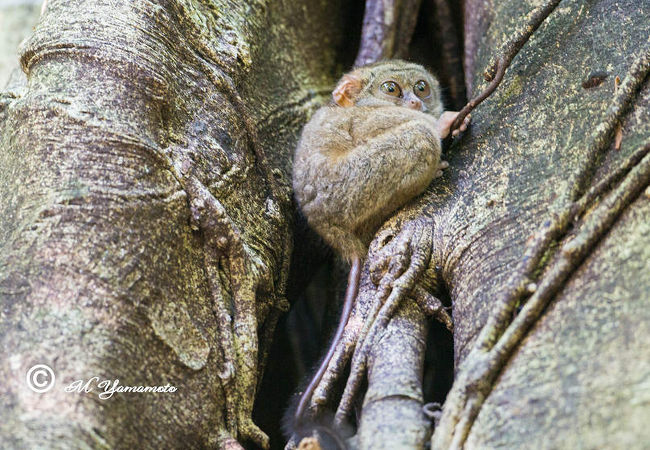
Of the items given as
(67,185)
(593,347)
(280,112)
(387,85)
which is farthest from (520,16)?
(67,185)

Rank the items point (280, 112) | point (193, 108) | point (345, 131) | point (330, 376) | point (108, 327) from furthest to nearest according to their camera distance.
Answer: point (280, 112)
point (345, 131)
point (193, 108)
point (330, 376)
point (108, 327)

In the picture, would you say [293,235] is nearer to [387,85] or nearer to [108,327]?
[387,85]

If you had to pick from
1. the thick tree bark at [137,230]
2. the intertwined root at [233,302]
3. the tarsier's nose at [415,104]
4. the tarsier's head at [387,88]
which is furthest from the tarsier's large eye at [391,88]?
the intertwined root at [233,302]

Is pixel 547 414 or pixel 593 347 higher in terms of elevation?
pixel 593 347

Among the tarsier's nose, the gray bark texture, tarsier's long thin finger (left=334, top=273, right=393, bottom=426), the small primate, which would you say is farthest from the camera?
the tarsier's nose

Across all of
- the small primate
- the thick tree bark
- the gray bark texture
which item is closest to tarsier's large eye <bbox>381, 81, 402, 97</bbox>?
the small primate

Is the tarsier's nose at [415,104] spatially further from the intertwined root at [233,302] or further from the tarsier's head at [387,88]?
the intertwined root at [233,302]

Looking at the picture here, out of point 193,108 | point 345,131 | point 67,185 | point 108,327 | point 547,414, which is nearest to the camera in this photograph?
point 547,414

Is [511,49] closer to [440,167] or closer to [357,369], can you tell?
[440,167]

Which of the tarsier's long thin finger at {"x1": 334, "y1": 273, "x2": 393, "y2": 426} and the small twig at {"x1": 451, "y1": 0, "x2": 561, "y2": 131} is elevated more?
the small twig at {"x1": 451, "y1": 0, "x2": 561, "y2": 131}

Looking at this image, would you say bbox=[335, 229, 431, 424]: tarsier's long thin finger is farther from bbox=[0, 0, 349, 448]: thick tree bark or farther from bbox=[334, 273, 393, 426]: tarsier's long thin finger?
bbox=[0, 0, 349, 448]: thick tree bark
